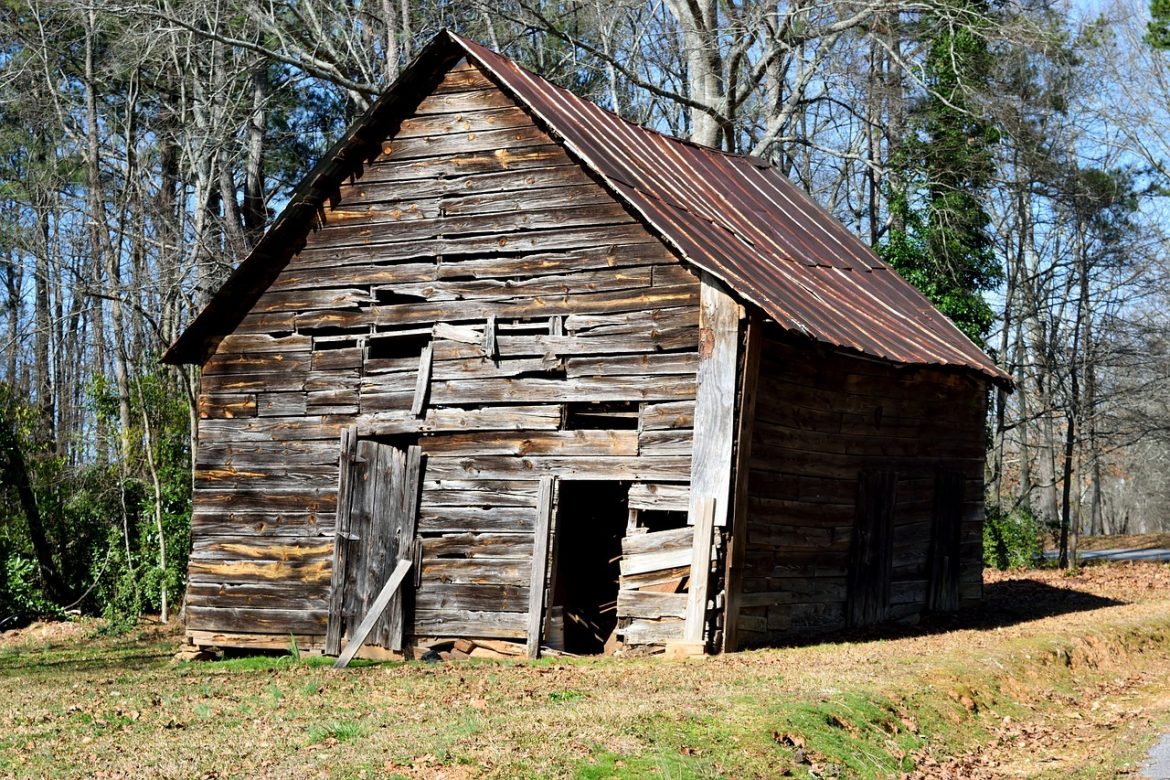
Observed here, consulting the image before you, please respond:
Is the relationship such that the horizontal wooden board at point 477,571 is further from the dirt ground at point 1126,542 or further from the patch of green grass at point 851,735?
the dirt ground at point 1126,542

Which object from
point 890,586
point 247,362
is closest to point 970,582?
point 890,586

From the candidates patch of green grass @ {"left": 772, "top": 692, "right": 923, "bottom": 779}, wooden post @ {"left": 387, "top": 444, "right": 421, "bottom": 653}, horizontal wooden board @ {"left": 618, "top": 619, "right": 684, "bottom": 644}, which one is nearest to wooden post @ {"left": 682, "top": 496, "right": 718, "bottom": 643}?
horizontal wooden board @ {"left": 618, "top": 619, "right": 684, "bottom": 644}

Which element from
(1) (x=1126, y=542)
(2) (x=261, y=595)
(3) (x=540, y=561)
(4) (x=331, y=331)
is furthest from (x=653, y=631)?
(1) (x=1126, y=542)

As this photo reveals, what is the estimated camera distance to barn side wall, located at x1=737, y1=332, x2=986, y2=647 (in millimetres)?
15047

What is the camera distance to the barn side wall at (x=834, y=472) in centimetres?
1505

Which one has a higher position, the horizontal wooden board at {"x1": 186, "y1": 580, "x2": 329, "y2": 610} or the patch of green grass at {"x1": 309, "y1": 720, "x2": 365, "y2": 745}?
the horizontal wooden board at {"x1": 186, "y1": 580, "x2": 329, "y2": 610}

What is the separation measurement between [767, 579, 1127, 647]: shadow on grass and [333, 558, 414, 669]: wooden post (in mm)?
Result: 4542

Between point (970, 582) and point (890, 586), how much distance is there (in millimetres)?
2493

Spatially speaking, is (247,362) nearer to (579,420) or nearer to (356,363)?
(356,363)

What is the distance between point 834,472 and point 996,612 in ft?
16.1

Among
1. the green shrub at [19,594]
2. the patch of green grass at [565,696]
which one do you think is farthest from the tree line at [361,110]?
the patch of green grass at [565,696]

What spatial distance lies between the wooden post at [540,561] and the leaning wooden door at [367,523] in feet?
5.55

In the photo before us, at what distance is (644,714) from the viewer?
395 inches

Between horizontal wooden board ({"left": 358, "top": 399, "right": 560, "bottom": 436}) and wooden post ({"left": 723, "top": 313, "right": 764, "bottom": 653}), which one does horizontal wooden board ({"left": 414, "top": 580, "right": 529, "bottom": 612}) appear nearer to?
horizontal wooden board ({"left": 358, "top": 399, "right": 560, "bottom": 436})
